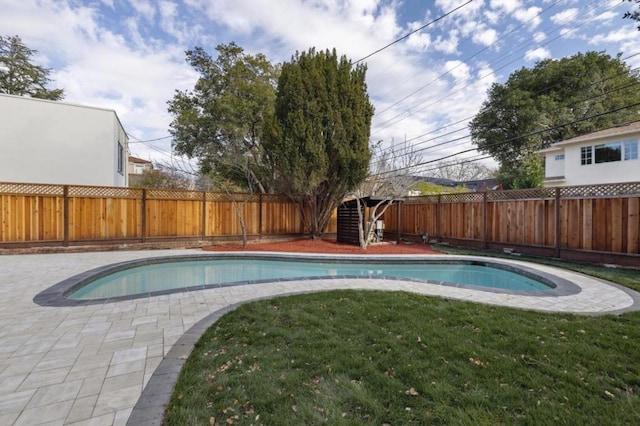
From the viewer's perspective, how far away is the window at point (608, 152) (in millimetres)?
14719

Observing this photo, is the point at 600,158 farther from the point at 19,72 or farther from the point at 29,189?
the point at 19,72

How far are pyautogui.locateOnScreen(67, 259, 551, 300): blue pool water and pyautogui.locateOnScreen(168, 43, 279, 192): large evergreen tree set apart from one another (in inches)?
210

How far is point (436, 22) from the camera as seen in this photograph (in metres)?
9.16

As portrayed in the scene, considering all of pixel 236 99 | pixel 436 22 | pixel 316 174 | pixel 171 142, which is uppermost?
pixel 436 22

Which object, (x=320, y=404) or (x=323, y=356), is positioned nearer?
(x=320, y=404)

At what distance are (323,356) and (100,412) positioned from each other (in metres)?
1.57

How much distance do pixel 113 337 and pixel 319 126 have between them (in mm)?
8985

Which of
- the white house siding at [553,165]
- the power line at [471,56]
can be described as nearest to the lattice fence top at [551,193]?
the power line at [471,56]

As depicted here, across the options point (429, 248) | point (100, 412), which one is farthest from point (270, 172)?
point (100, 412)

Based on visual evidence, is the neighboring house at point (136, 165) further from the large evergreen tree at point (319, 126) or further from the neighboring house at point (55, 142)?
the large evergreen tree at point (319, 126)

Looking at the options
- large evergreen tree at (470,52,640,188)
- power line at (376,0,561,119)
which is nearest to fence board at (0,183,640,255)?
power line at (376,0,561,119)

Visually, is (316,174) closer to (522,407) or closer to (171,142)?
(171,142)

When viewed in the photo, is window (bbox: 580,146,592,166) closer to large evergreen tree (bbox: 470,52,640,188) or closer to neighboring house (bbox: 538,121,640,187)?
neighboring house (bbox: 538,121,640,187)

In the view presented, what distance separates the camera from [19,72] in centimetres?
1964
